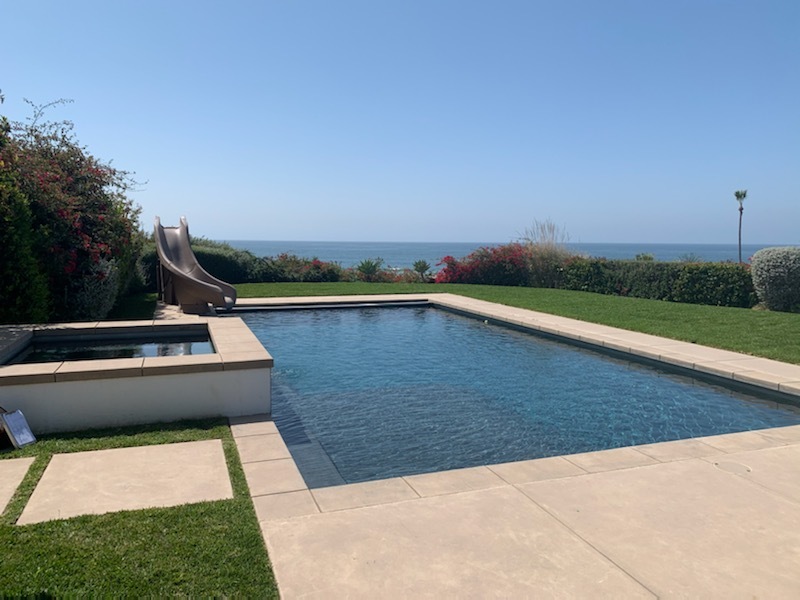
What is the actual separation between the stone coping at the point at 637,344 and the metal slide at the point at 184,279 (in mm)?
1052

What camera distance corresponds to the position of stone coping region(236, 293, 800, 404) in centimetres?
643

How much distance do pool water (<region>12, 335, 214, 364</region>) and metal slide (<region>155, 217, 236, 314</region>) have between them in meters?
3.40

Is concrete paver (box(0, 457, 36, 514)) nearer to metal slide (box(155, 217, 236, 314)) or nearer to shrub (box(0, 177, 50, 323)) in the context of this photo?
shrub (box(0, 177, 50, 323))

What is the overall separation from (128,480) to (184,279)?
7.59 metres

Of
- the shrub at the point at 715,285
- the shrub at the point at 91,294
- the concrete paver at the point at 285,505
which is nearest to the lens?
the concrete paver at the point at 285,505

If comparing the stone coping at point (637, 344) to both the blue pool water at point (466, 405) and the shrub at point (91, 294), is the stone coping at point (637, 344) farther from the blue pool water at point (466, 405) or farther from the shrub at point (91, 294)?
the shrub at point (91, 294)

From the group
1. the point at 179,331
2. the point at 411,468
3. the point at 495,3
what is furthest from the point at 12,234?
the point at 495,3

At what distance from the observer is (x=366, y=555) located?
2641 millimetres

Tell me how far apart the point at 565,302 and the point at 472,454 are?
32.9ft

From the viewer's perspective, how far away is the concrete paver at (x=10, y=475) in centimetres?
323

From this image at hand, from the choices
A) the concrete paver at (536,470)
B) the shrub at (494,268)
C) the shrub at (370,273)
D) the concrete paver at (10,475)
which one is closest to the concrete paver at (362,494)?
the concrete paver at (536,470)

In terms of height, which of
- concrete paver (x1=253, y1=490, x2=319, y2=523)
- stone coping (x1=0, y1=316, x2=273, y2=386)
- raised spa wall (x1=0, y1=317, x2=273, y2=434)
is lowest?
concrete paver (x1=253, y1=490, x2=319, y2=523)

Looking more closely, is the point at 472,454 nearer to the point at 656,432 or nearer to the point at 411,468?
the point at 411,468

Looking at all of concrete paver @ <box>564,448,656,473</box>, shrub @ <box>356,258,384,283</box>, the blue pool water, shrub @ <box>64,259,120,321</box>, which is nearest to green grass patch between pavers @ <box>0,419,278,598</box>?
the blue pool water
